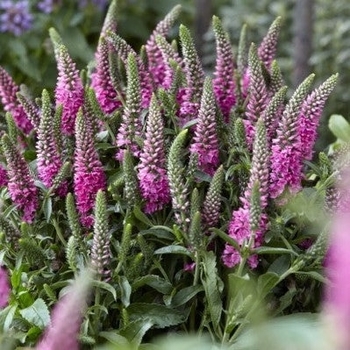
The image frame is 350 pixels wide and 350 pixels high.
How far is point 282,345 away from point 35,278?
112 cm

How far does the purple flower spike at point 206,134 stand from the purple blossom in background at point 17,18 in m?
3.06

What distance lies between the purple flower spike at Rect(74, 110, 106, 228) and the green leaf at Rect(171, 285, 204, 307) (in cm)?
26

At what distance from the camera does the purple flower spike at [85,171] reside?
1893 mm

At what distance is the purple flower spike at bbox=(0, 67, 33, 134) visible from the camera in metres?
2.24

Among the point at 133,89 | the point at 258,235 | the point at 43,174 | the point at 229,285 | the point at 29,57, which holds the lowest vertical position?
the point at 229,285

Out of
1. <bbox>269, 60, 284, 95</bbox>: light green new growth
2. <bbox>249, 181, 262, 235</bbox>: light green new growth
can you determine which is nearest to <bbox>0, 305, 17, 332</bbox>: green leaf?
<bbox>249, 181, 262, 235</bbox>: light green new growth

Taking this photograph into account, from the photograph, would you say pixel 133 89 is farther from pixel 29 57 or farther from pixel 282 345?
pixel 29 57

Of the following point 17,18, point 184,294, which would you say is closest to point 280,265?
point 184,294

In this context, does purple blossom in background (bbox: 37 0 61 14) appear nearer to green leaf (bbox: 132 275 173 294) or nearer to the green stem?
the green stem

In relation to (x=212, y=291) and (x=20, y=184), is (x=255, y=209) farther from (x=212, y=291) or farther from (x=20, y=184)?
(x=20, y=184)

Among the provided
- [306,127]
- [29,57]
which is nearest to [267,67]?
[306,127]

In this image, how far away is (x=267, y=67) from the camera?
91.2 inches

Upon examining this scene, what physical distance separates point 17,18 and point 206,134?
3.13 m

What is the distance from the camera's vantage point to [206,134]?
1938mm
